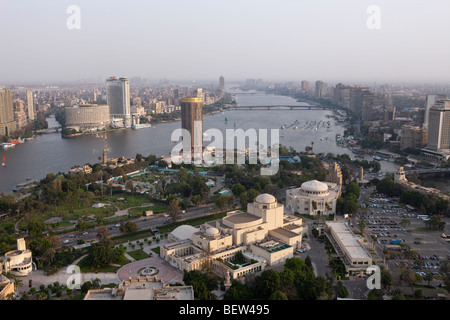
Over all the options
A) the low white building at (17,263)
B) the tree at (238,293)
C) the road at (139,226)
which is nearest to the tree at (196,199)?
the road at (139,226)

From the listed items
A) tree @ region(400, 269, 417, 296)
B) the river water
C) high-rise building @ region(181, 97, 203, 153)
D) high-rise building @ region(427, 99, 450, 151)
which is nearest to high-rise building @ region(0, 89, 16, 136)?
the river water

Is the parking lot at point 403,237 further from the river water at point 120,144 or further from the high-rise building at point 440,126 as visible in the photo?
the high-rise building at point 440,126

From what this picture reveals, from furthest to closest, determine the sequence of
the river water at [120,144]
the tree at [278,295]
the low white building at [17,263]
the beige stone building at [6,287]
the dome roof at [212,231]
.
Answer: the river water at [120,144]
the dome roof at [212,231]
the low white building at [17,263]
the beige stone building at [6,287]
the tree at [278,295]

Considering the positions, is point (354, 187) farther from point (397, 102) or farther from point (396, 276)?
point (397, 102)

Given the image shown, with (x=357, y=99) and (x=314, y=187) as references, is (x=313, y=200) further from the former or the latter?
(x=357, y=99)

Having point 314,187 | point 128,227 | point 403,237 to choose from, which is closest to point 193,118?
point 314,187
